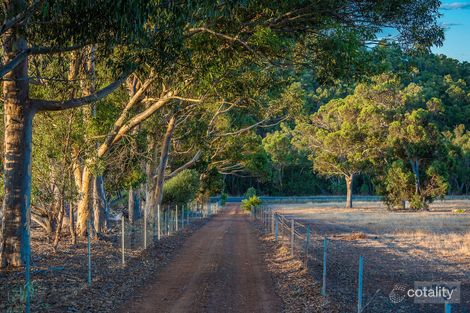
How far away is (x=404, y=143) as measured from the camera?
55531 mm

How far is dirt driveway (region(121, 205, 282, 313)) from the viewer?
1112 cm

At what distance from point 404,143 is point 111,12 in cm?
4818

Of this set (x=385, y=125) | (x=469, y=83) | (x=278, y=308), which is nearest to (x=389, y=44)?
(x=278, y=308)

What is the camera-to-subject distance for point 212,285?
13.5 m

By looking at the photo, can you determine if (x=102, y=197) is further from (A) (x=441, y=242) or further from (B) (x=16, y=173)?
(A) (x=441, y=242)

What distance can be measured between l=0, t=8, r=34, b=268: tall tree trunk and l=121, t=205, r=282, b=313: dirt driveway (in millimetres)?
2905

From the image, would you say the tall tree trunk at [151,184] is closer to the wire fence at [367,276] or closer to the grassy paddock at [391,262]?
the wire fence at [367,276]

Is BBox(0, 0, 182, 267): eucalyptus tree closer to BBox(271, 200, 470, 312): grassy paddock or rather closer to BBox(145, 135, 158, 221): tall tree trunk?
BBox(271, 200, 470, 312): grassy paddock

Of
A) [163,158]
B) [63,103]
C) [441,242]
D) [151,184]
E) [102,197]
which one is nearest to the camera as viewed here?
[63,103]

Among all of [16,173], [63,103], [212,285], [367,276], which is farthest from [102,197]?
[367,276]

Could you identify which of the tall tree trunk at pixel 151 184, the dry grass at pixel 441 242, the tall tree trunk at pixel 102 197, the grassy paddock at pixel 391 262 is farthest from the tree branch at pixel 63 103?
the dry grass at pixel 441 242

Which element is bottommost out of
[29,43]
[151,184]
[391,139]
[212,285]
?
[212,285]

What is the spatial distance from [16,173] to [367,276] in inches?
338

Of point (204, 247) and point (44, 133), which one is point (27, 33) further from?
point (204, 247)
